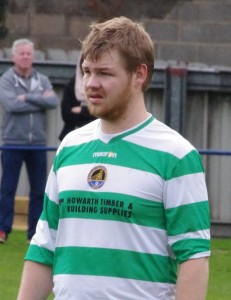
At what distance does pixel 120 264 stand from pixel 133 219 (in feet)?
0.49

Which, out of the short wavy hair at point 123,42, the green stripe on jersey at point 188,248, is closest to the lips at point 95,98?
the short wavy hair at point 123,42

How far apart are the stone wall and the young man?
40.5 feet

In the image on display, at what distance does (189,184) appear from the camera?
389 cm

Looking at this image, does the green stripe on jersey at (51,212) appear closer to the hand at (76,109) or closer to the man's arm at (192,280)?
the man's arm at (192,280)

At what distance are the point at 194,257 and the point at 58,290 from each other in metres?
0.47

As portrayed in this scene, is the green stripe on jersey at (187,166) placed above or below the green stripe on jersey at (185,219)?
above

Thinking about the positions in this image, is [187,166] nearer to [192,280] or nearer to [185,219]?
[185,219]

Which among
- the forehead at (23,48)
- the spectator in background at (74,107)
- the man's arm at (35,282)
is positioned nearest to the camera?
the man's arm at (35,282)

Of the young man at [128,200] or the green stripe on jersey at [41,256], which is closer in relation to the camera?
the young man at [128,200]

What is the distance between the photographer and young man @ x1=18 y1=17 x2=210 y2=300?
3.86 metres

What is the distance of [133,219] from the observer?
3.87 meters

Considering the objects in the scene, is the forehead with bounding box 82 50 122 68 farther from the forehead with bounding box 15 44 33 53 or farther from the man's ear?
the forehead with bounding box 15 44 33 53

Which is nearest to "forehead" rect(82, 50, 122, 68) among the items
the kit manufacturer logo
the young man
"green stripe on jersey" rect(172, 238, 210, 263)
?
the young man

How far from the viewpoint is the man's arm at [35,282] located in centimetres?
406
